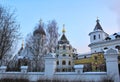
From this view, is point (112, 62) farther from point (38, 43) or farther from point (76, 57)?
point (76, 57)

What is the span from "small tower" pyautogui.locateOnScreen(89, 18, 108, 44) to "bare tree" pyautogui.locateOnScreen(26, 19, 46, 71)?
21.3m

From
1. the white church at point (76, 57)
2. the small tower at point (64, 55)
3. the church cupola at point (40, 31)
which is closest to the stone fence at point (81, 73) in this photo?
the white church at point (76, 57)

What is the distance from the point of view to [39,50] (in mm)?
31859

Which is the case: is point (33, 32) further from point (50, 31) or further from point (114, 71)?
point (114, 71)

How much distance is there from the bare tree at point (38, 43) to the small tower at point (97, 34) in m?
21.3

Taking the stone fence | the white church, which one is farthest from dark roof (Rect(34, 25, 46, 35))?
the stone fence

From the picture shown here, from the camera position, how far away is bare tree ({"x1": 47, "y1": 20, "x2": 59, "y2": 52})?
31.9m

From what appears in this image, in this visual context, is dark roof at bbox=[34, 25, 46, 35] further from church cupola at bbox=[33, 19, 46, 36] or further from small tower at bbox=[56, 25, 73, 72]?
small tower at bbox=[56, 25, 73, 72]

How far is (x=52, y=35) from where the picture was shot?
32.6 m

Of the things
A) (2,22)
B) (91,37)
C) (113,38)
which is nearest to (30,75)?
(2,22)

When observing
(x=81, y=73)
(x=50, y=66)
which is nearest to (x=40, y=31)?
(x=50, y=66)

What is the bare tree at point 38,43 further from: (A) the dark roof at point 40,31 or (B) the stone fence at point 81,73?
(B) the stone fence at point 81,73

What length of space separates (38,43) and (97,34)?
78.0ft

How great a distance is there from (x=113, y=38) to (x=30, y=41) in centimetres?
2266
